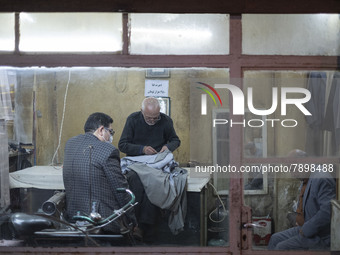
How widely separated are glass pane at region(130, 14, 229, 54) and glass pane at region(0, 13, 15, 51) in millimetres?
842

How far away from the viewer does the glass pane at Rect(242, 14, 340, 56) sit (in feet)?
9.63

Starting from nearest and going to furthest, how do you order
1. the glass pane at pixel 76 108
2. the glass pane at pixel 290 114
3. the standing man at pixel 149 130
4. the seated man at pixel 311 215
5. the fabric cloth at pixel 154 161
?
1. the glass pane at pixel 290 114
2. the seated man at pixel 311 215
3. the fabric cloth at pixel 154 161
4. the standing man at pixel 149 130
5. the glass pane at pixel 76 108

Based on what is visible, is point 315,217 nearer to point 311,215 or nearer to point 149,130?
point 311,215

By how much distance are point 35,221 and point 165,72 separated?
3869 millimetres

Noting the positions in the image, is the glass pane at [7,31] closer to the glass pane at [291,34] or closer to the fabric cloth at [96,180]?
the fabric cloth at [96,180]

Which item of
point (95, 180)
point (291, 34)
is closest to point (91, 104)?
point (95, 180)

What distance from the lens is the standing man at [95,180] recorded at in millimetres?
3613

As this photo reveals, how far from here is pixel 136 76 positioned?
6703mm

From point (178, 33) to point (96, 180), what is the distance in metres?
1.44

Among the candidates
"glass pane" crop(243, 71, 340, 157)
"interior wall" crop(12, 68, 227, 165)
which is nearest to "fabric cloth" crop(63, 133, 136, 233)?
"glass pane" crop(243, 71, 340, 157)

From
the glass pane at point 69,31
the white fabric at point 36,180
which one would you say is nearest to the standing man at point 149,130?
the white fabric at point 36,180

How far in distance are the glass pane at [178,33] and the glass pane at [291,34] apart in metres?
0.19

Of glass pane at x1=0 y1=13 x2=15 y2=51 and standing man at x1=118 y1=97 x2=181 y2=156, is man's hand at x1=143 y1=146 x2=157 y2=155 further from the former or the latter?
glass pane at x1=0 y1=13 x2=15 y2=51

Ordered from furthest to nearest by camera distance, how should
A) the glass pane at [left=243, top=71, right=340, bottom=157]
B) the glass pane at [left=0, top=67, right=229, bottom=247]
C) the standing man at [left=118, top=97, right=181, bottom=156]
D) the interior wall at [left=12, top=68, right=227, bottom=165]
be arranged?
the interior wall at [left=12, top=68, right=227, bottom=165], the glass pane at [left=0, top=67, right=229, bottom=247], the standing man at [left=118, top=97, right=181, bottom=156], the glass pane at [left=243, top=71, right=340, bottom=157]
